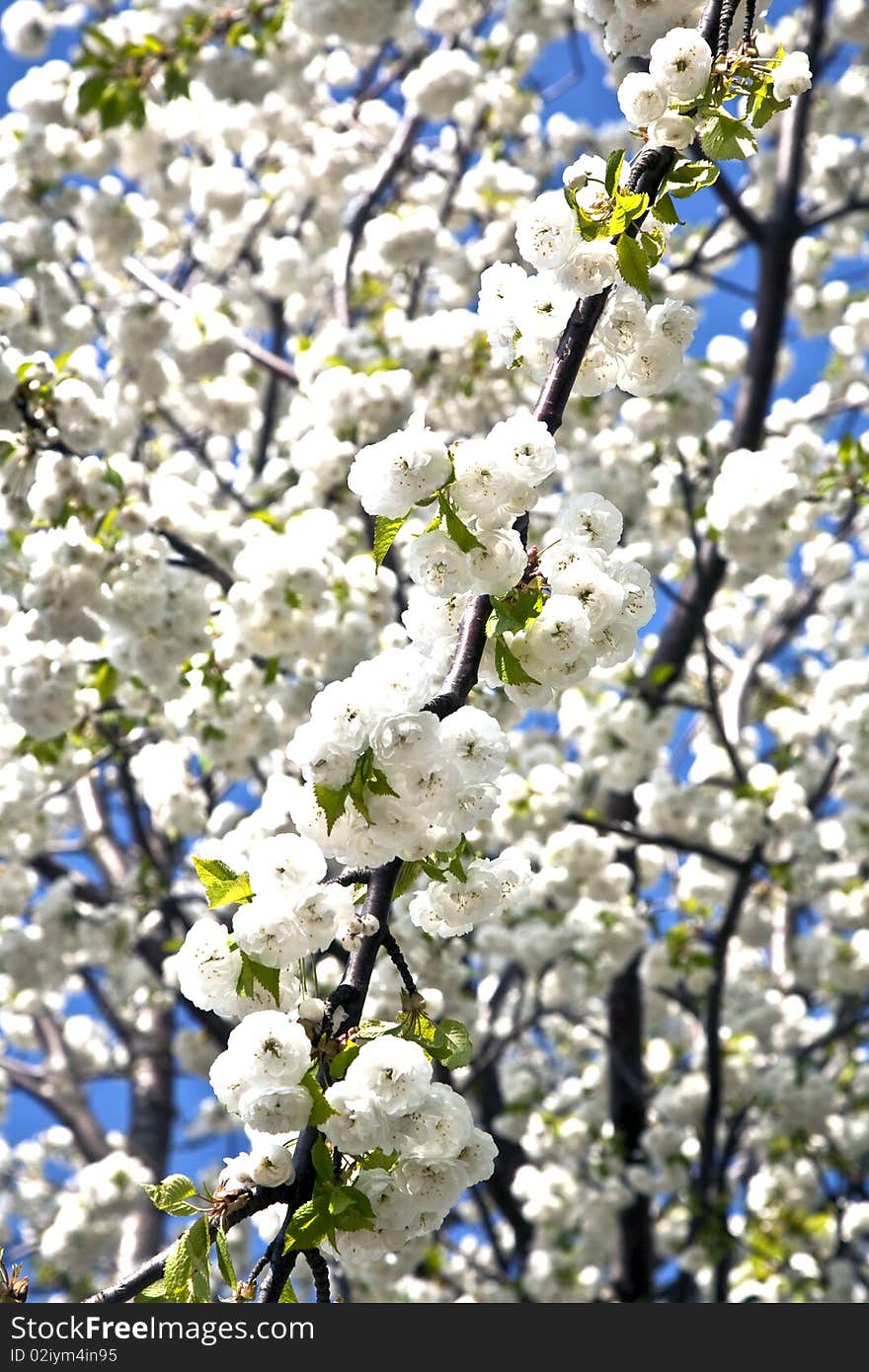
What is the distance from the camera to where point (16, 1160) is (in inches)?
416

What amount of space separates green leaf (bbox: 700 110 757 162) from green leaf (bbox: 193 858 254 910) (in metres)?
1.36

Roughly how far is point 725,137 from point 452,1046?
1.48 meters

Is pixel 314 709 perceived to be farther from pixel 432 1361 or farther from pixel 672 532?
pixel 672 532

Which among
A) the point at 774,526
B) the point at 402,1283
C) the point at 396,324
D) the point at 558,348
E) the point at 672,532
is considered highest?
the point at 396,324

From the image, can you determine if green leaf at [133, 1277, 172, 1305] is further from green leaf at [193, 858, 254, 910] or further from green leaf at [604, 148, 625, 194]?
green leaf at [604, 148, 625, 194]

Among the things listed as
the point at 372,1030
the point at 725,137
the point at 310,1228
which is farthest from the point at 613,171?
the point at 310,1228

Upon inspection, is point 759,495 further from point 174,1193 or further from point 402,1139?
point 174,1193

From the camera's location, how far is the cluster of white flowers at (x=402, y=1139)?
163 centimetres

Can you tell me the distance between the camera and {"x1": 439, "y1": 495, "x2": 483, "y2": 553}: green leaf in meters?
1.75

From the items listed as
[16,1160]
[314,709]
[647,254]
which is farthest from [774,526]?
[16,1160]

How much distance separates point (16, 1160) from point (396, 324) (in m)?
8.25

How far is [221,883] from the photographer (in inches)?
70.3

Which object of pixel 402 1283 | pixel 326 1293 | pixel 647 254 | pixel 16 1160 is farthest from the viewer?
pixel 16 1160

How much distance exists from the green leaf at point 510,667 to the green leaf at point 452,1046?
0.52 metres
